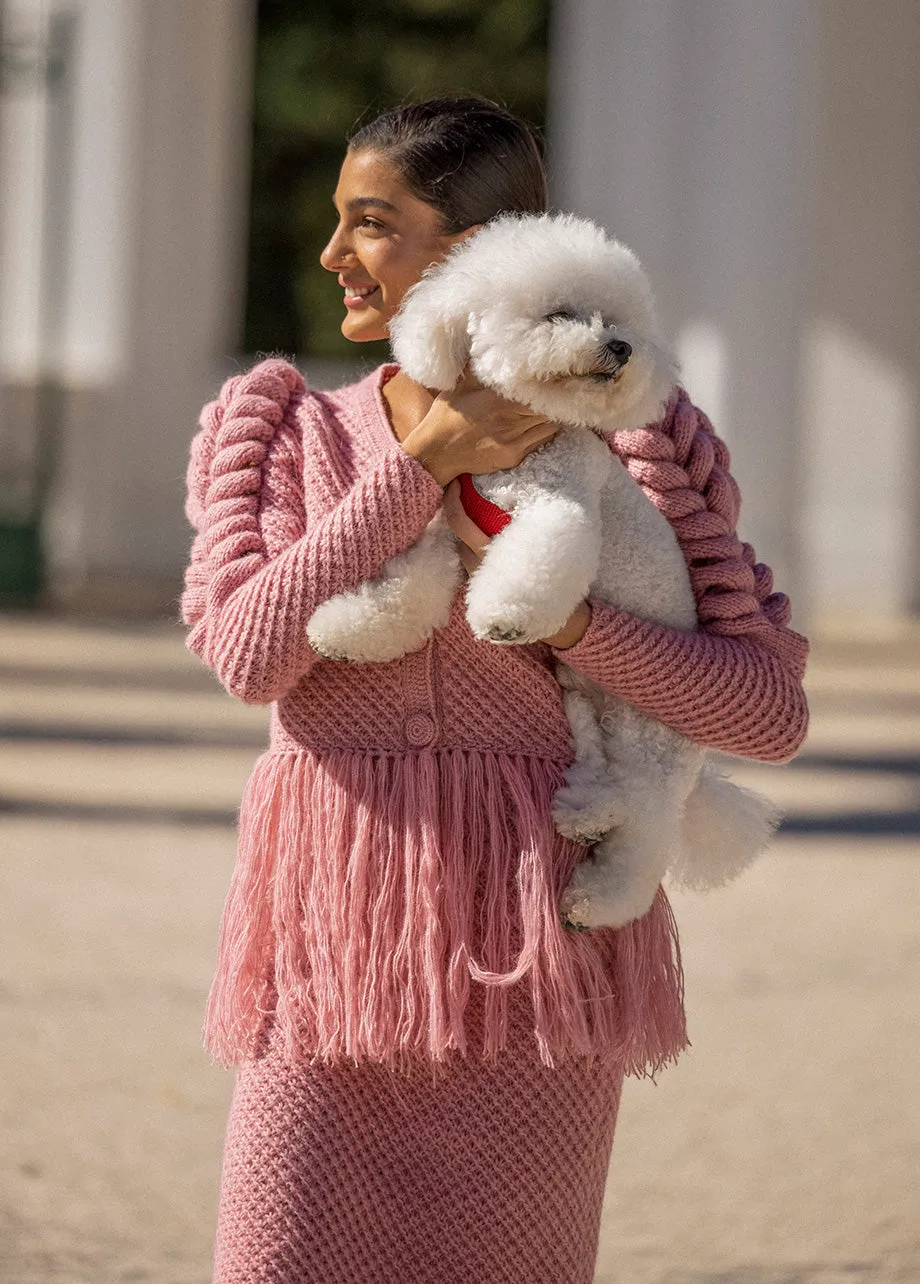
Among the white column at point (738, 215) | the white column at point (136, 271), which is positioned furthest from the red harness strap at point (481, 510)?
the white column at point (136, 271)

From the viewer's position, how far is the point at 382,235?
2.26 meters

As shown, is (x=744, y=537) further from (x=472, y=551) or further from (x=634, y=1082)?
(x=472, y=551)

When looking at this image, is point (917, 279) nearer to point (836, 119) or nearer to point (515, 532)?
point (836, 119)

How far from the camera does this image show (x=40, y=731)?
31.0ft

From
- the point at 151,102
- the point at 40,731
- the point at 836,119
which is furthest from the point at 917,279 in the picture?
the point at 40,731

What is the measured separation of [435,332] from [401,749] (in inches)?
19.1

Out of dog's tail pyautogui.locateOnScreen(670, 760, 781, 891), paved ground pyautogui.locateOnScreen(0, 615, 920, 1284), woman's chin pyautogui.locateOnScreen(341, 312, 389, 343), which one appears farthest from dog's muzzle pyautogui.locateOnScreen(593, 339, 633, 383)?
paved ground pyautogui.locateOnScreen(0, 615, 920, 1284)

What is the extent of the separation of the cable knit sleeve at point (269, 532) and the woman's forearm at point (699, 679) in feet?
0.81

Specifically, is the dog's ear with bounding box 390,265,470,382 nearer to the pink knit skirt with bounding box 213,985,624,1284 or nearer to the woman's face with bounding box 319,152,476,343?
the woman's face with bounding box 319,152,476,343

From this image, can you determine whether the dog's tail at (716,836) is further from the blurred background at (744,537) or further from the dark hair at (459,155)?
the blurred background at (744,537)

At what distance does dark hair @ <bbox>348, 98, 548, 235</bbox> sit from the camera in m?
2.25

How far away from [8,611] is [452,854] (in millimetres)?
12164

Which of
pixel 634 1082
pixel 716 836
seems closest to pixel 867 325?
pixel 634 1082

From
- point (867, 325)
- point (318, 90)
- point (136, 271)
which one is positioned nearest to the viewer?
point (867, 325)
